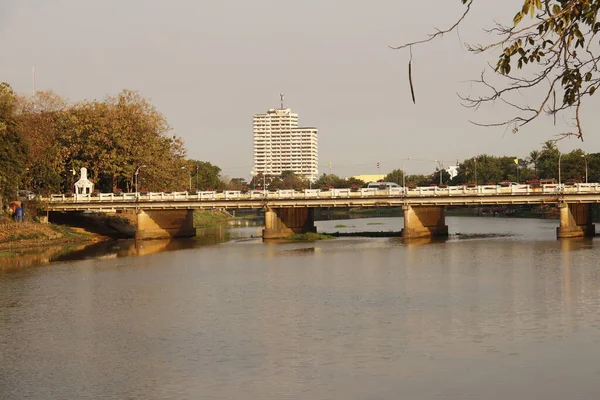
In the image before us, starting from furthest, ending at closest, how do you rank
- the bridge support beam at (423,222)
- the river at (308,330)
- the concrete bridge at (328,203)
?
the bridge support beam at (423,222), the concrete bridge at (328,203), the river at (308,330)

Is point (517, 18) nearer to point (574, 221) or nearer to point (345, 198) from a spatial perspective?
point (574, 221)

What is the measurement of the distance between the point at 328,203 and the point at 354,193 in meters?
3.58

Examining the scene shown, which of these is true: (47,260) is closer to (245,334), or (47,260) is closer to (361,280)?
(361,280)

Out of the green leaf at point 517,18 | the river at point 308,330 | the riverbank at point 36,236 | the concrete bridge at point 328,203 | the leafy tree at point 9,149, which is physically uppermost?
the leafy tree at point 9,149

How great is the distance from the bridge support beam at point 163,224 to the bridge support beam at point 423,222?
112 ft

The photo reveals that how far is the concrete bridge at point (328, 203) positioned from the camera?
93.6 meters

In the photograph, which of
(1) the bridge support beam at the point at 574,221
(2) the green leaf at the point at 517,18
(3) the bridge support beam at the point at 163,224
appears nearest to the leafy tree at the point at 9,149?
(3) the bridge support beam at the point at 163,224

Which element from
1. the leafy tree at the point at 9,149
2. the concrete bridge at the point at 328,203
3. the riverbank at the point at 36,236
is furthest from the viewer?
the riverbank at the point at 36,236

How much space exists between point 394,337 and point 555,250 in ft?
151

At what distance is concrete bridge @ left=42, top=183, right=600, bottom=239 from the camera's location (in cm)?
9362

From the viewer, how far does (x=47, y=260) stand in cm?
7794

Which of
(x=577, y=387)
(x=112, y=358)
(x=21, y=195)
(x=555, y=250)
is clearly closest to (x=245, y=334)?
(x=112, y=358)

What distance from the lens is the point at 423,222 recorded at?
10319cm

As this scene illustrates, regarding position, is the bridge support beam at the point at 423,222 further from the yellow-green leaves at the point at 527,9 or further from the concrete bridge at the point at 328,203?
the yellow-green leaves at the point at 527,9
